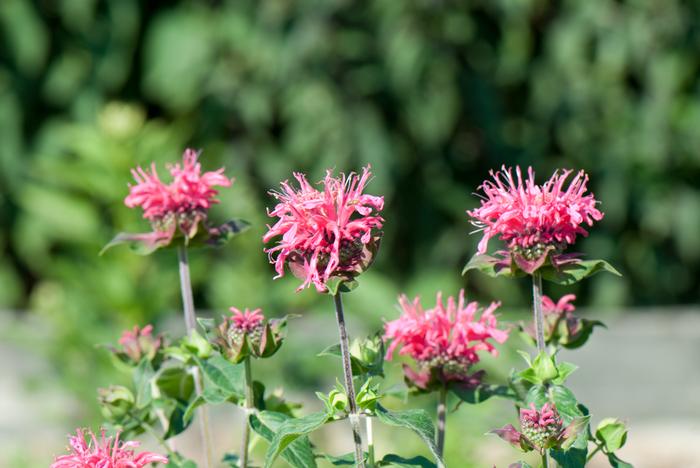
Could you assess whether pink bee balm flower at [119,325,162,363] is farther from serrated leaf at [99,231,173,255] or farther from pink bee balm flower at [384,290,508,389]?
pink bee balm flower at [384,290,508,389]

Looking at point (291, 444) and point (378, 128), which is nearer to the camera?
point (291, 444)

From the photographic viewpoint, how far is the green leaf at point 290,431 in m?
0.74

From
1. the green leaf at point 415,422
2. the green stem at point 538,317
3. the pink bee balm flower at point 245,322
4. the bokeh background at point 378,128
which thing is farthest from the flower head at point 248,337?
the bokeh background at point 378,128

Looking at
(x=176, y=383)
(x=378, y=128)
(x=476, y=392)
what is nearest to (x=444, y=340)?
(x=476, y=392)

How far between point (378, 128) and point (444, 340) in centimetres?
219

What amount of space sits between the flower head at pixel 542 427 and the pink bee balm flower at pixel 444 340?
154mm

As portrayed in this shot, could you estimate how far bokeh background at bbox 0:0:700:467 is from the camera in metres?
3.04

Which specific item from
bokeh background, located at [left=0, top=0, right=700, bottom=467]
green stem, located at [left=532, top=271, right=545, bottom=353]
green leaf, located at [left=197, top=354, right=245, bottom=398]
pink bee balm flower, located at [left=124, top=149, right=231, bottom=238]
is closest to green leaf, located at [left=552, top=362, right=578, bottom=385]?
green stem, located at [left=532, top=271, right=545, bottom=353]

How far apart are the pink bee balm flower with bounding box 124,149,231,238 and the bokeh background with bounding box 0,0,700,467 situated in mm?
1868

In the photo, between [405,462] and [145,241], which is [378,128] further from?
[405,462]

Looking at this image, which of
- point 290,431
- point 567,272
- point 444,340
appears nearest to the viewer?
point 290,431

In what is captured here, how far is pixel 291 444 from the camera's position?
0.84 m

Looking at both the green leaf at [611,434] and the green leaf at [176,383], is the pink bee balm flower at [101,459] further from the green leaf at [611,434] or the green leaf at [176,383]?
the green leaf at [611,434]

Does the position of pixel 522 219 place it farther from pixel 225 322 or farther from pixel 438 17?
pixel 438 17
